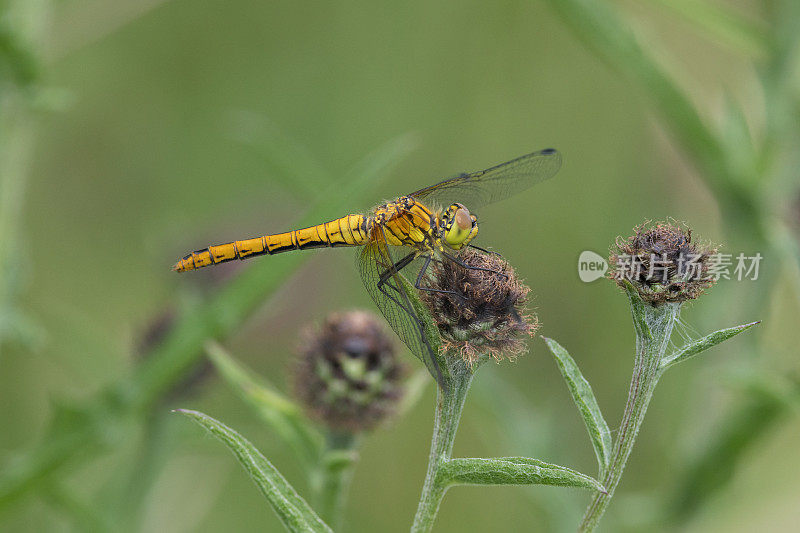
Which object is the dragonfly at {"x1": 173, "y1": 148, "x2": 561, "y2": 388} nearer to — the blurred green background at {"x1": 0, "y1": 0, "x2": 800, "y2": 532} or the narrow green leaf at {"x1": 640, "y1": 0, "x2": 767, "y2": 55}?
the blurred green background at {"x1": 0, "y1": 0, "x2": 800, "y2": 532}

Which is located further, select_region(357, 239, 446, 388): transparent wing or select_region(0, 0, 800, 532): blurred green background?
select_region(0, 0, 800, 532): blurred green background

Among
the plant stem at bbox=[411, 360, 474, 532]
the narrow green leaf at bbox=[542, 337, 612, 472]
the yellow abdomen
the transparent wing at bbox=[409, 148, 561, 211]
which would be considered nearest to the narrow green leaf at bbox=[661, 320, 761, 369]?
the narrow green leaf at bbox=[542, 337, 612, 472]

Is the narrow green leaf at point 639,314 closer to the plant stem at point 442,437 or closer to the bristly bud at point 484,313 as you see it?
the bristly bud at point 484,313

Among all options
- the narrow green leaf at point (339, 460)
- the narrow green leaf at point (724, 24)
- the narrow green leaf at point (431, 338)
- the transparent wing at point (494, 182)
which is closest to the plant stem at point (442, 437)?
the narrow green leaf at point (431, 338)

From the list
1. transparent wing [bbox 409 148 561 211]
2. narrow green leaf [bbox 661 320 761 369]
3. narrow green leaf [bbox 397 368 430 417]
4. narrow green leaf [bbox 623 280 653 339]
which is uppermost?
transparent wing [bbox 409 148 561 211]

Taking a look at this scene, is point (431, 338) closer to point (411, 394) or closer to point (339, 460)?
point (339, 460)

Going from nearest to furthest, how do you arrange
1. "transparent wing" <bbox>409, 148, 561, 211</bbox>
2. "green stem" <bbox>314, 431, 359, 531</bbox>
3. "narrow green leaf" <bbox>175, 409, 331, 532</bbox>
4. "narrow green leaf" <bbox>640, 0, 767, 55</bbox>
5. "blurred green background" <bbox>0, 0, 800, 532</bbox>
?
1. "narrow green leaf" <bbox>175, 409, 331, 532</bbox>
2. "green stem" <bbox>314, 431, 359, 531</bbox>
3. "transparent wing" <bbox>409, 148, 561, 211</bbox>
4. "narrow green leaf" <bbox>640, 0, 767, 55</bbox>
5. "blurred green background" <bbox>0, 0, 800, 532</bbox>

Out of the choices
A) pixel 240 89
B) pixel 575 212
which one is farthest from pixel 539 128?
pixel 240 89

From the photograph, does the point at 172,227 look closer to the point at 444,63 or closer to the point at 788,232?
the point at 444,63
